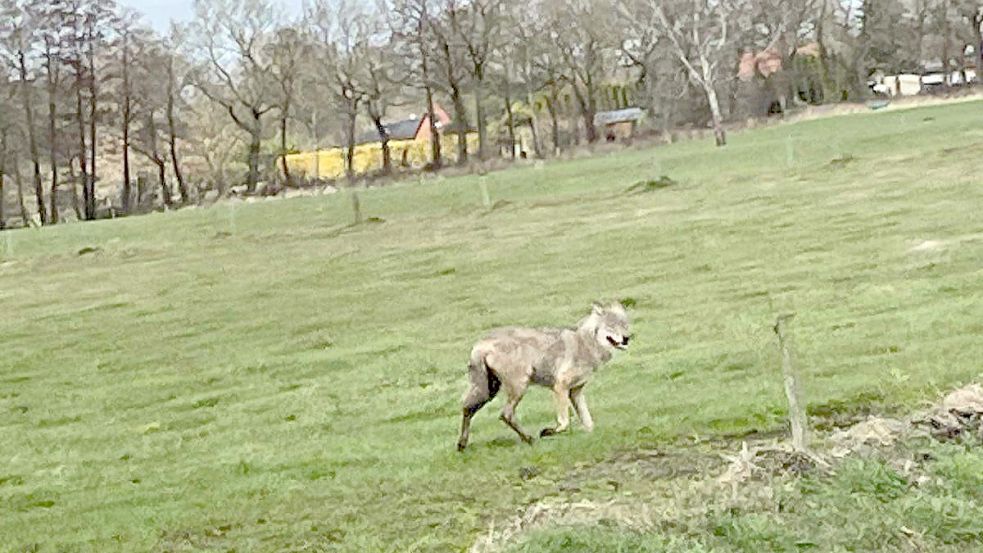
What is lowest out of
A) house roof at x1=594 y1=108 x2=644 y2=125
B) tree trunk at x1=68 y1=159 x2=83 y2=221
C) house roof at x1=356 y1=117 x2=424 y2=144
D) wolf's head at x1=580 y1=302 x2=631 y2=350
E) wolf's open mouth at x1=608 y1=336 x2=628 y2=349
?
wolf's open mouth at x1=608 y1=336 x2=628 y2=349

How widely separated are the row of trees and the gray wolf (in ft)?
157

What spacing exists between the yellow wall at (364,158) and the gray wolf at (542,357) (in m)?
59.7

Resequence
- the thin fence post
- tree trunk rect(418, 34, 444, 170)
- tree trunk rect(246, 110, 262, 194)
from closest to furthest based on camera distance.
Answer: the thin fence post < tree trunk rect(418, 34, 444, 170) < tree trunk rect(246, 110, 262, 194)

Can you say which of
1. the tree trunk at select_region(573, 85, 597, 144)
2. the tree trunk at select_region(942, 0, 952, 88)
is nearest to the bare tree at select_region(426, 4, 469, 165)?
the tree trunk at select_region(573, 85, 597, 144)

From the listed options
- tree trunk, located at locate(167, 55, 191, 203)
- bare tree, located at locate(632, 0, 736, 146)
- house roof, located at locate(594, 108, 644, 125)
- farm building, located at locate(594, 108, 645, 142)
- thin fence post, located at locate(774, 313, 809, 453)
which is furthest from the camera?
house roof, located at locate(594, 108, 644, 125)

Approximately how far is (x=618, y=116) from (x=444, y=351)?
7006cm

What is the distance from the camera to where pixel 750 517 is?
6020mm

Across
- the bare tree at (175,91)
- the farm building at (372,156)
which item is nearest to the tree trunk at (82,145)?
the bare tree at (175,91)

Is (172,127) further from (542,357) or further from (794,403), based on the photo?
(794,403)

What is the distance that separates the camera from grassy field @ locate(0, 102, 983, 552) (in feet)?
29.9

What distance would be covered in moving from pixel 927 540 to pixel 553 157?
5728 cm

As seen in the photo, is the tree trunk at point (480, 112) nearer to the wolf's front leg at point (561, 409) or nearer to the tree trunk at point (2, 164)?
the tree trunk at point (2, 164)

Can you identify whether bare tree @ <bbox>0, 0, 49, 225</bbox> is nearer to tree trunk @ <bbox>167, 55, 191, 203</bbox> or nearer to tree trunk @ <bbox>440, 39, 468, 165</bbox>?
tree trunk @ <bbox>167, 55, 191, 203</bbox>

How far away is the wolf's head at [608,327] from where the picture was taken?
30.2 feet
